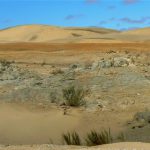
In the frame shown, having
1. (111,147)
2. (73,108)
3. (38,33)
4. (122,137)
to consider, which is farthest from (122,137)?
(38,33)

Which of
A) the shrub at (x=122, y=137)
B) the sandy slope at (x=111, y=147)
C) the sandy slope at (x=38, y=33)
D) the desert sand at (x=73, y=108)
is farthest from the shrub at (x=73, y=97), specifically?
the sandy slope at (x=38, y=33)

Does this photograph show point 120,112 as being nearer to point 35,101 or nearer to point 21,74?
point 35,101

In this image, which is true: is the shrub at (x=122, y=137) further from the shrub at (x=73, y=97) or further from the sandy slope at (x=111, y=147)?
the shrub at (x=73, y=97)

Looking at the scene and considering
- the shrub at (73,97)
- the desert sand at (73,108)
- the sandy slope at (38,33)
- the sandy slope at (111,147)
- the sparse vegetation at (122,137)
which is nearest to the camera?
the sandy slope at (111,147)

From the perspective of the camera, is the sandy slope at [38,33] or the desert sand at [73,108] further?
the sandy slope at [38,33]

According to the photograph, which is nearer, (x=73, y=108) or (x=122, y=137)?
(x=122, y=137)

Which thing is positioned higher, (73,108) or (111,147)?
(111,147)

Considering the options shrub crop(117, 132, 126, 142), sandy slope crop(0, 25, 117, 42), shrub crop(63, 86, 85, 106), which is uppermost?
sandy slope crop(0, 25, 117, 42)

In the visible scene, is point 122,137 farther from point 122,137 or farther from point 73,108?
point 73,108

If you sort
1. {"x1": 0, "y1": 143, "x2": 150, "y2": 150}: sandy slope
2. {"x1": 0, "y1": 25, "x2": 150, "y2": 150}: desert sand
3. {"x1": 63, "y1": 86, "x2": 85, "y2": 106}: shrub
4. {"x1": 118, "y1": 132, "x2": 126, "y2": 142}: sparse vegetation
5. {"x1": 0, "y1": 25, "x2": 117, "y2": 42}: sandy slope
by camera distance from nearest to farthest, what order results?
{"x1": 0, "y1": 143, "x2": 150, "y2": 150}: sandy slope
{"x1": 118, "y1": 132, "x2": 126, "y2": 142}: sparse vegetation
{"x1": 0, "y1": 25, "x2": 150, "y2": 150}: desert sand
{"x1": 63, "y1": 86, "x2": 85, "y2": 106}: shrub
{"x1": 0, "y1": 25, "x2": 117, "y2": 42}: sandy slope

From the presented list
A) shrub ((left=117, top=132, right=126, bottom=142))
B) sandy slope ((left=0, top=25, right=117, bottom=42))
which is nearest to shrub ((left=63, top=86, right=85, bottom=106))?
shrub ((left=117, top=132, right=126, bottom=142))

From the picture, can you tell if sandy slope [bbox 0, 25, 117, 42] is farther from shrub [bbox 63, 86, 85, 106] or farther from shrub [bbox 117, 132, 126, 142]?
shrub [bbox 117, 132, 126, 142]

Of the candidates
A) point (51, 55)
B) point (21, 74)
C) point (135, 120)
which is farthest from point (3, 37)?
point (135, 120)

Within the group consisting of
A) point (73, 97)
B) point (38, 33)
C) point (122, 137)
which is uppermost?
point (38, 33)
